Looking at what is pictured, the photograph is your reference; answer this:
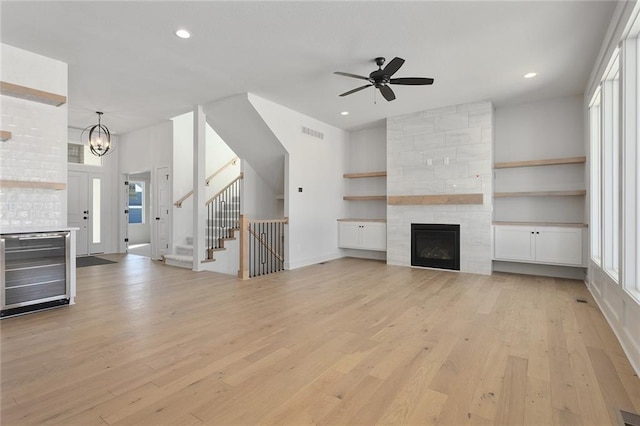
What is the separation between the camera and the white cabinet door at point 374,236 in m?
6.97

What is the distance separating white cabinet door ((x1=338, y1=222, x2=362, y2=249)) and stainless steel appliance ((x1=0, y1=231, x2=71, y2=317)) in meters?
5.28

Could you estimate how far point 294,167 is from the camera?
6.35m

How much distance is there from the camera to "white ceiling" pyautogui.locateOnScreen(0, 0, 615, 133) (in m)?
3.05

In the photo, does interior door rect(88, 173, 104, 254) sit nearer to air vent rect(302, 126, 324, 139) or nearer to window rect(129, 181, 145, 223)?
window rect(129, 181, 145, 223)

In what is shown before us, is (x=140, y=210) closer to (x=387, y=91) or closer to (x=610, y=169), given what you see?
(x=387, y=91)

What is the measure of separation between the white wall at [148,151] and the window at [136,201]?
358 centimetres

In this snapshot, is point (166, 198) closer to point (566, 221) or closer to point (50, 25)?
point (50, 25)

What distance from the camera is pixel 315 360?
240 cm

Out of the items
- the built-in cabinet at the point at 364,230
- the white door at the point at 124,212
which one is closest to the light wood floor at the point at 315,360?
the built-in cabinet at the point at 364,230

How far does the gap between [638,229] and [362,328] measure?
2565mm

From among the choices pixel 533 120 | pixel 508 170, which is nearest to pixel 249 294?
pixel 508 170

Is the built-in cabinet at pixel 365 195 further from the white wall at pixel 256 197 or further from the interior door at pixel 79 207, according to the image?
the interior door at pixel 79 207

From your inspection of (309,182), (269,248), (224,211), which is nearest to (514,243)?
(309,182)

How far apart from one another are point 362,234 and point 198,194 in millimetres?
3730
